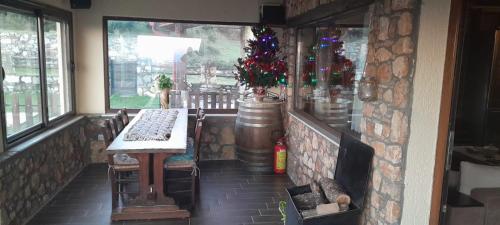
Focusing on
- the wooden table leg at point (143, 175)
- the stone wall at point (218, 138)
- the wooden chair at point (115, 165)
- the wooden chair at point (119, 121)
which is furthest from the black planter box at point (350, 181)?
the stone wall at point (218, 138)

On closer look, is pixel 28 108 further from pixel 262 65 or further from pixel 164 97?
pixel 262 65

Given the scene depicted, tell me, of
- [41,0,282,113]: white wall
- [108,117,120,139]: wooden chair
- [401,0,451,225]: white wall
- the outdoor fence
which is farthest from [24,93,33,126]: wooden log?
[401,0,451,225]: white wall

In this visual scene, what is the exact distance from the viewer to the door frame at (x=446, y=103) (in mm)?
2066

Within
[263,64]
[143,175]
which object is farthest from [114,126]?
[263,64]

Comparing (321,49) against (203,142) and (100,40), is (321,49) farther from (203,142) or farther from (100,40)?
(100,40)

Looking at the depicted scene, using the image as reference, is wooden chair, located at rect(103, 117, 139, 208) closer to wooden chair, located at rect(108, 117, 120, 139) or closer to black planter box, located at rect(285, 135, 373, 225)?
wooden chair, located at rect(108, 117, 120, 139)

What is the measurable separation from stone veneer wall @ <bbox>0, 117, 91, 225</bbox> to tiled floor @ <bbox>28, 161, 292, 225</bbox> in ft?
0.42

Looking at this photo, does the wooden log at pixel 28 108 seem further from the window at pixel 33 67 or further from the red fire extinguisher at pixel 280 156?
the red fire extinguisher at pixel 280 156

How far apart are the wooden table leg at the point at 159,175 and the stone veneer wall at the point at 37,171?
1.16 metres

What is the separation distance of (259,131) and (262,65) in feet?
2.80

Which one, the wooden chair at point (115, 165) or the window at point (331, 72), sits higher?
the window at point (331, 72)

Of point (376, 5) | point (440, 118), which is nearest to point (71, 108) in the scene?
point (376, 5)

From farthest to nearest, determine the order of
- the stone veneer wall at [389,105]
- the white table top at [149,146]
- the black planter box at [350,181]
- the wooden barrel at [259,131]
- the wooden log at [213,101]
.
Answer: the wooden log at [213,101], the wooden barrel at [259,131], the white table top at [149,146], the black planter box at [350,181], the stone veneer wall at [389,105]

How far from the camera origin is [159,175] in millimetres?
3680
